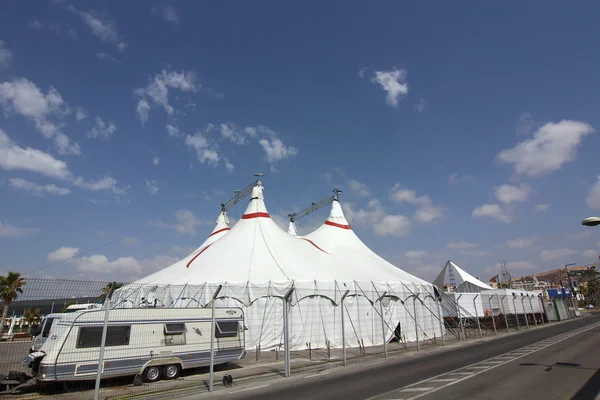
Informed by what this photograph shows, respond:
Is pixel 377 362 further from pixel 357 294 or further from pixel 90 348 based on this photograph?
pixel 90 348

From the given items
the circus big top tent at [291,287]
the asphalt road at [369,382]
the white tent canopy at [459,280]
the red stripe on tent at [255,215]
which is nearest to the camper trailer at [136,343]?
the asphalt road at [369,382]

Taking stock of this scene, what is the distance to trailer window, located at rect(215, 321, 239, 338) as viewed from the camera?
12180 millimetres

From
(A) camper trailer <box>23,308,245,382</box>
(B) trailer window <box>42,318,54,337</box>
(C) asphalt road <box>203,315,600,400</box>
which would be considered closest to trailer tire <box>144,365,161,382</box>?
(A) camper trailer <box>23,308,245,382</box>

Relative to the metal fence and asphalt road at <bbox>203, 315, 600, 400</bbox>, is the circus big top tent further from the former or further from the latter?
asphalt road at <bbox>203, 315, 600, 400</bbox>

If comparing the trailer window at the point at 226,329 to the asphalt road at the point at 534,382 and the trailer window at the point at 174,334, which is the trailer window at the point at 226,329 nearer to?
the trailer window at the point at 174,334

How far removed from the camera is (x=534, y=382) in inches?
343

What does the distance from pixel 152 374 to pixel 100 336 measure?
210 cm

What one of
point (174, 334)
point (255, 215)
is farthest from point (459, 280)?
point (174, 334)

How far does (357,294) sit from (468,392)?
11.5m

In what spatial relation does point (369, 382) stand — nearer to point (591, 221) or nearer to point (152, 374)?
point (152, 374)

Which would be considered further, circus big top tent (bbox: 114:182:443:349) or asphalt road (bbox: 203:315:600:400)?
circus big top tent (bbox: 114:182:443:349)

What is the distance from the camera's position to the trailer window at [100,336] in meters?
9.41

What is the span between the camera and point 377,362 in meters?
13.6

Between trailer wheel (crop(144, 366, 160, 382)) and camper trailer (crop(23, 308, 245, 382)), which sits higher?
camper trailer (crop(23, 308, 245, 382))
